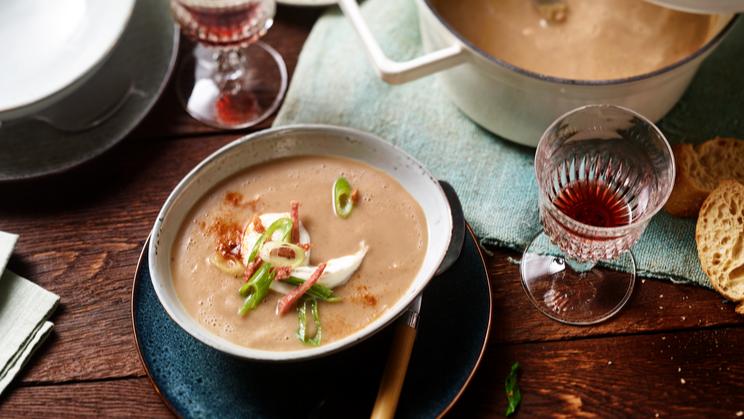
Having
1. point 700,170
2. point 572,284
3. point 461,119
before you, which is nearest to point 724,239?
point 700,170

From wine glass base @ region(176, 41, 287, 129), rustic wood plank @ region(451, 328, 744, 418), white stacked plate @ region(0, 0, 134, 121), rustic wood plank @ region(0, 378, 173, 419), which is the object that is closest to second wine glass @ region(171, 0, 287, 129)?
wine glass base @ region(176, 41, 287, 129)

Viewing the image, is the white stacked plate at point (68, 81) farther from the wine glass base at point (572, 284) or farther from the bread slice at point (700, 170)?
the bread slice at point (700, 170)

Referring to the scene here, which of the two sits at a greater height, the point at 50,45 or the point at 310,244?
the point at 50,45

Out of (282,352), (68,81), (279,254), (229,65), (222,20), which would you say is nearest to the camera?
(282,352)

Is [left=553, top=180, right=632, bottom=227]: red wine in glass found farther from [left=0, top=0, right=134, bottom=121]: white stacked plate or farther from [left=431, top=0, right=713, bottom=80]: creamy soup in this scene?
[left=0, top=0, right=134, bottom=121]: white stacked plate

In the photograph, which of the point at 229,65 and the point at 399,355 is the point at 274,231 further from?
the point at 229,65

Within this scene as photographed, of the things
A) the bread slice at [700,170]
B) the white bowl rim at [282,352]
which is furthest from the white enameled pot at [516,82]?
the white bowl rim at [282,352]
